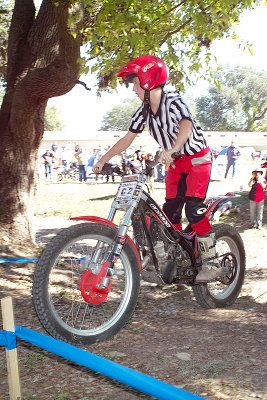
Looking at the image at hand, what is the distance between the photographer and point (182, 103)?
4.25 m

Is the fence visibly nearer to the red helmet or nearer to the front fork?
the front fork

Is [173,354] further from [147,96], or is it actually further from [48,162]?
[48,162]

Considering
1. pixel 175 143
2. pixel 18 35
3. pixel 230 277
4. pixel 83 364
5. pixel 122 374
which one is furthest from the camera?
pixel 18 35

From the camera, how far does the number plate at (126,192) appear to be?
3883 millimetres

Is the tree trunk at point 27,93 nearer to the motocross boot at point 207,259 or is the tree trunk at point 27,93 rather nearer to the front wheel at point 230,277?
the front wheel at point 230,277

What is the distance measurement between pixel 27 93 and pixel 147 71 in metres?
3.69

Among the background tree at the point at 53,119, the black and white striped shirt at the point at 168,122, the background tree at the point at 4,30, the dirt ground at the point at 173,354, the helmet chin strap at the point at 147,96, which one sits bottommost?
the dirt ground at the point at 173,354

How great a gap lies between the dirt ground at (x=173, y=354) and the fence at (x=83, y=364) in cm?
58

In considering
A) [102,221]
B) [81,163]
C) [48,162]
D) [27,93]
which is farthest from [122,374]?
[48,162]

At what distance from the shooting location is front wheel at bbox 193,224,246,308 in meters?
4.90

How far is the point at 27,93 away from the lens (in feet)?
23.6

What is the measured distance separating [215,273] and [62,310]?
1575mm

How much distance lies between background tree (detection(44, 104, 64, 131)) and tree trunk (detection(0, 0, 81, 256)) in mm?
88877

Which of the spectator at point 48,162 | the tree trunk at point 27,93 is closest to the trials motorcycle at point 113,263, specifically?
the tree trunk at point 27,93
